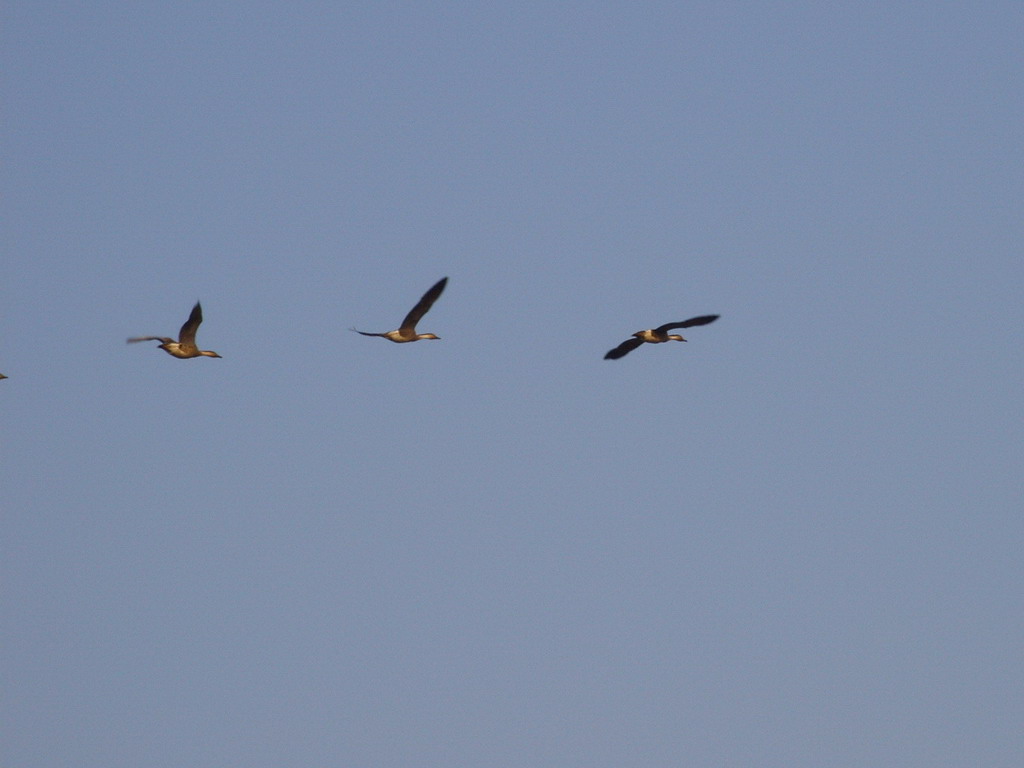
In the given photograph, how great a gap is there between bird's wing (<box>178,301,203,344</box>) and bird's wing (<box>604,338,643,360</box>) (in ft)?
32.9

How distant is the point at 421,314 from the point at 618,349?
4.96m

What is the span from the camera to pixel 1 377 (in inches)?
2298

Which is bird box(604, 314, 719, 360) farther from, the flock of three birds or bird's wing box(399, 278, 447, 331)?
bird's wing box(399, 278, 447, 331)

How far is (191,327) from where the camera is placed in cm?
5344

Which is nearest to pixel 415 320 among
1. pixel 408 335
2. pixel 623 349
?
pixel 408 335

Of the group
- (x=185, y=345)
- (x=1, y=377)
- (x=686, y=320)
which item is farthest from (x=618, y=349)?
(x=1, y=377)

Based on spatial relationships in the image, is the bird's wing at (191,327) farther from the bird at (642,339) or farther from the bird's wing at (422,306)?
the bird at (642,339)

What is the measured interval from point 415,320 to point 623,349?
5226 mm

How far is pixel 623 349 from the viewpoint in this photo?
5388 centimetres

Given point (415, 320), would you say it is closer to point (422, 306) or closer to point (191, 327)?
point (422, 306)

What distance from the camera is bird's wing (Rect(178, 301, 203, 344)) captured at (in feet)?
174

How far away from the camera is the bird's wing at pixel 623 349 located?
53.6 m

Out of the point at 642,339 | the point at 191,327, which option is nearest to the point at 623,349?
the point at 642,339

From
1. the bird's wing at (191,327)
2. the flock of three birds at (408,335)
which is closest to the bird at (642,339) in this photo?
the flock of three birds at (408,335)
